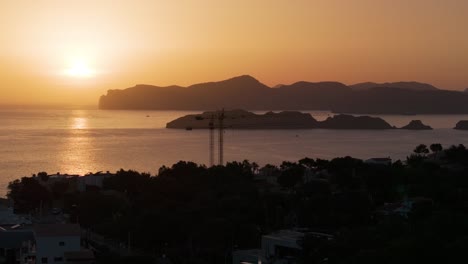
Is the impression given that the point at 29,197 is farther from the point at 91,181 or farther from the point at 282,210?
the point at 282,210

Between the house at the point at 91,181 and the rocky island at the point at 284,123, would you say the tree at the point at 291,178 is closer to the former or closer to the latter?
the house at the point at 91,181

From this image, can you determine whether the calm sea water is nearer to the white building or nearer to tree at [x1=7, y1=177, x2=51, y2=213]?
tree at [x1=7, y1=177, x2=51, y2=213]

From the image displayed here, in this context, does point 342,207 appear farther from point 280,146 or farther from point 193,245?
point 280,146

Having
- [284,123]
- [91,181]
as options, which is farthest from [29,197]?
[284,123]

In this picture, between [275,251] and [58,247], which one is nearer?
[58,247]

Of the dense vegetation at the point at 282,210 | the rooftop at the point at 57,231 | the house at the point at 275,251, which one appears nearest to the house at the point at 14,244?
the rooftop at the point at 57,231

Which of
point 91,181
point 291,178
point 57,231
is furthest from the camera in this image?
point 91,181
